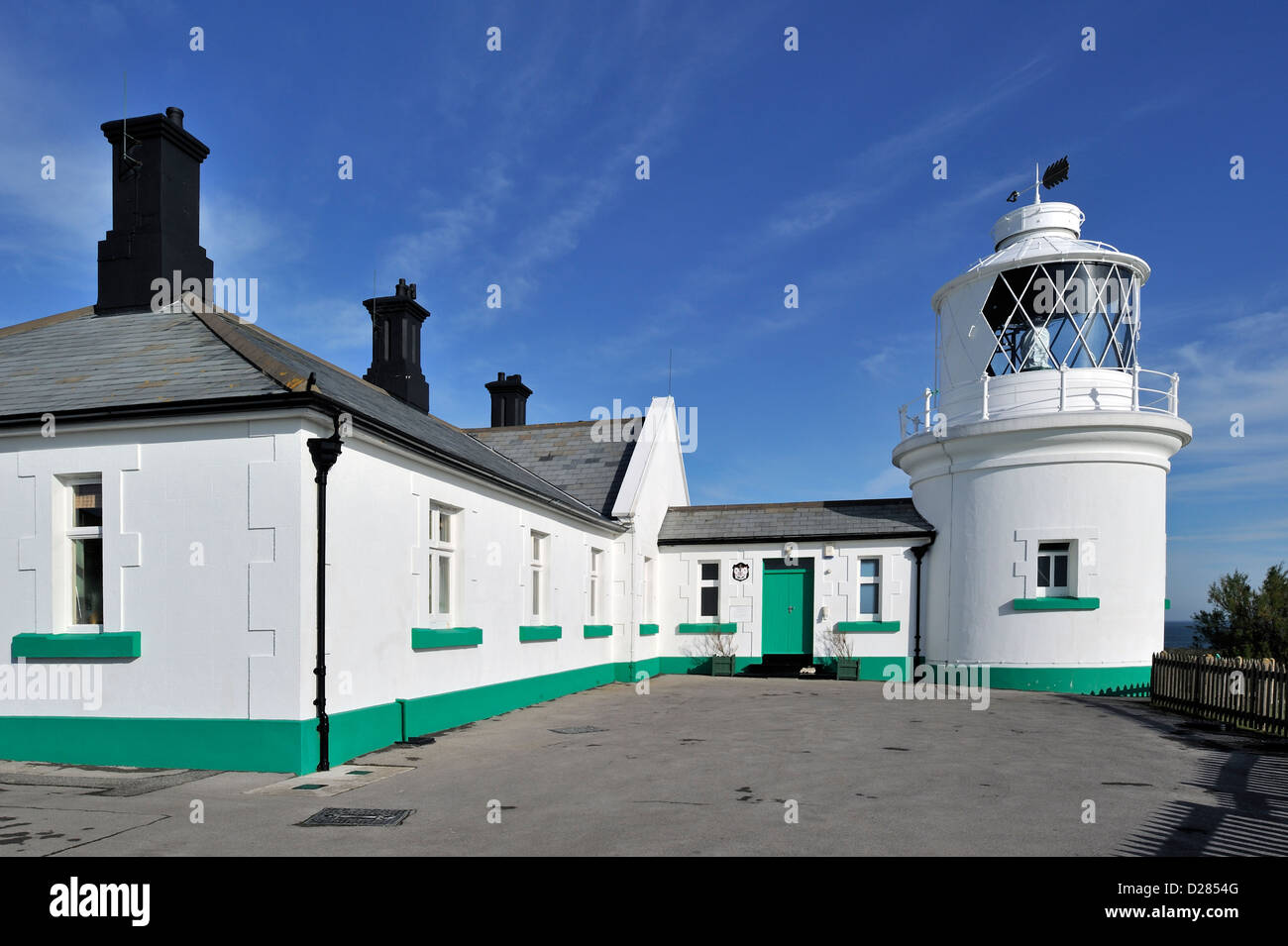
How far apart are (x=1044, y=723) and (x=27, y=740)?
13275 mm

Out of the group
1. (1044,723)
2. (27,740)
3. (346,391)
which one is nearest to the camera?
(27,740)

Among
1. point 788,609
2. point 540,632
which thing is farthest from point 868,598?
point 540,632

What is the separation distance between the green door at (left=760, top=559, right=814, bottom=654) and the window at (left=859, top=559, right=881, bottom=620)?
1142 mm

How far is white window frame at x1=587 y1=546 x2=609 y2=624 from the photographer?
58.5 feet

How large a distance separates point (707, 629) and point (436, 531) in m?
10.5

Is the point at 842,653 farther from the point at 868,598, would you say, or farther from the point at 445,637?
the point at 445,637

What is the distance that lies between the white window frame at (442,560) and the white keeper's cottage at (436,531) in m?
0.04

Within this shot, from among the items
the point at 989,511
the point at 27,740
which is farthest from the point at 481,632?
the point at 989,511

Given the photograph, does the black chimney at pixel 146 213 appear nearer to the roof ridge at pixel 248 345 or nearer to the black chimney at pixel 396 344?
the roof ridge at pixel 248 345

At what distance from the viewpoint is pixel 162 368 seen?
9844 mm

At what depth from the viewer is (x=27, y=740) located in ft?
29.6

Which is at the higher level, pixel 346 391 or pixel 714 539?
pixel 346 391

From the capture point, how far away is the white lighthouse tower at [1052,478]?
55.2 ft

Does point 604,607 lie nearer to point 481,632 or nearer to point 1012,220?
point 481,632
